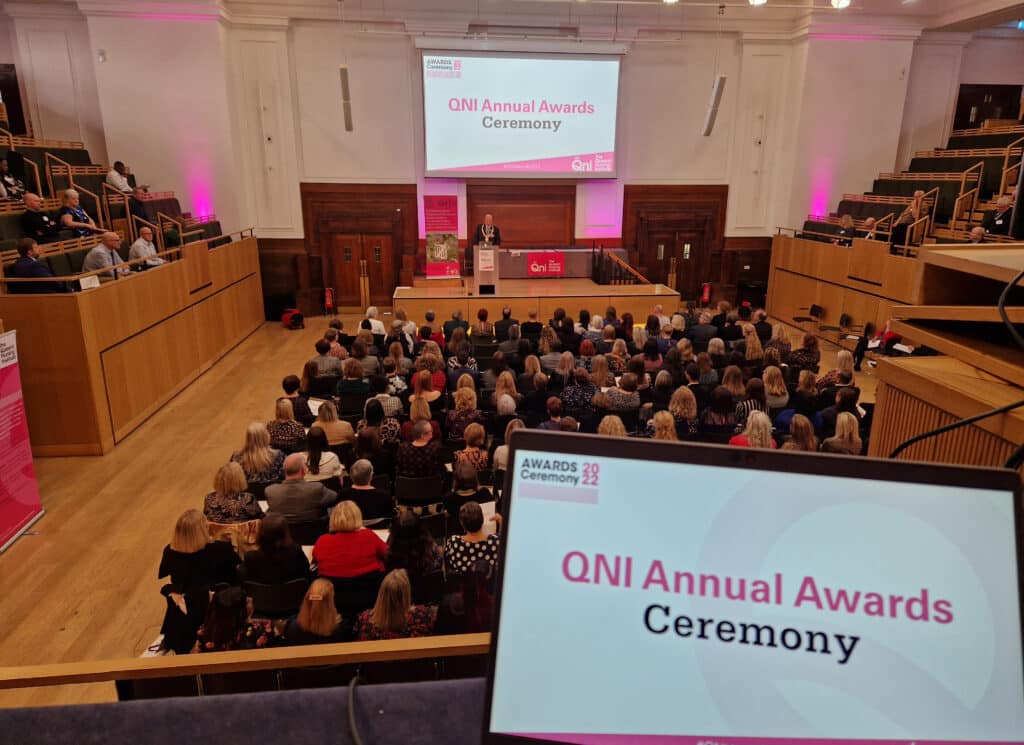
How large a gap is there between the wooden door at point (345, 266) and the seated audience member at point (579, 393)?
870 centimetres

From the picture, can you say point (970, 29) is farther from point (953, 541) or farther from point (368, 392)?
point (953, 541)

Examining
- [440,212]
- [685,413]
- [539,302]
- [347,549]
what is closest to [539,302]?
[539,302]

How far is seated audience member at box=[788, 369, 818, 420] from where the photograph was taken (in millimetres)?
5656

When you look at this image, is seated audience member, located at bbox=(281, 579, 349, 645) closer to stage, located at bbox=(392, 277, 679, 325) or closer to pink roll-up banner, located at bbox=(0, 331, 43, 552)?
pink roll-up banner, located at bbox=(0, 331, 43, 552)

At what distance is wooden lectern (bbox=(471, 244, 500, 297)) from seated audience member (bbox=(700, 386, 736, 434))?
20.7 feet

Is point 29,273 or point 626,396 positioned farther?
point 29,273

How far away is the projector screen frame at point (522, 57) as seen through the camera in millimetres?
12500

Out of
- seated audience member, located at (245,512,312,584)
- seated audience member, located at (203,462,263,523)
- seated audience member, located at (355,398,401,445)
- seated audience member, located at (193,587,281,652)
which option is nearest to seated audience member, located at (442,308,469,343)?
seated audience member, located at (355,398,401,445)

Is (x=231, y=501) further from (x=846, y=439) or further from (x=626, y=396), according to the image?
(x=846, y=439)

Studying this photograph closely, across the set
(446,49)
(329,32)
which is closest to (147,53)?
(329,32)

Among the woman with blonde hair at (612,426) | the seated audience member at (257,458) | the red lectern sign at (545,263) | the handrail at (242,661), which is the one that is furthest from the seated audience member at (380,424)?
the red lectern sign at (545,263)

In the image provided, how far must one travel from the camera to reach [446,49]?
1244 cm

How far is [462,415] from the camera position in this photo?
5367mm

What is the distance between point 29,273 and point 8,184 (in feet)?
12.3
